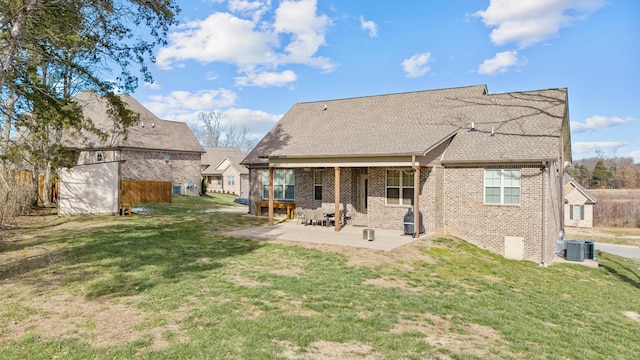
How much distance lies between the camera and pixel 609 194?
38281 millimetres

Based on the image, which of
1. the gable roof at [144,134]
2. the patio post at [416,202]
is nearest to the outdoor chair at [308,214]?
the patio post at [416,202]

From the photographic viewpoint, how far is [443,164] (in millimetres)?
15203

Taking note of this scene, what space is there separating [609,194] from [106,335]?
4604cm

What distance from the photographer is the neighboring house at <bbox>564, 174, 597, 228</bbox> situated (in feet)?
107

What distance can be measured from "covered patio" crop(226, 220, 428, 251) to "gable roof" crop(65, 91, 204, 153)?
19.7m

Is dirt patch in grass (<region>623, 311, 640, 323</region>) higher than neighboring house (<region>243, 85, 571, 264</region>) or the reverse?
the reverse

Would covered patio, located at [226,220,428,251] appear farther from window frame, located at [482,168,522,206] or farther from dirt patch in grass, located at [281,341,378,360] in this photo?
dirt patch in grass, located at [281,341,378,360]

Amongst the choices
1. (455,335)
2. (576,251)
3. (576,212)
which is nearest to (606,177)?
(576,212)

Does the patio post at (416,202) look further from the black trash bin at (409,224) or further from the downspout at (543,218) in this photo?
the downspout at (543,218)

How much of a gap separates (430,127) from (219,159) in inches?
1484

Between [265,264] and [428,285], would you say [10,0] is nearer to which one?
[265,264]

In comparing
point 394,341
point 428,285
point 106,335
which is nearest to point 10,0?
point 106,335

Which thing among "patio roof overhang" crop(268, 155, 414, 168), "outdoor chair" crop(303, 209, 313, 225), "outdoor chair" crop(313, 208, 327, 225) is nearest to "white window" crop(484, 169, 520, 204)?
"patio roof overhang" crop(268, 155, 414, 168)

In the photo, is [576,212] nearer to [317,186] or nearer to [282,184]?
[317,186]
